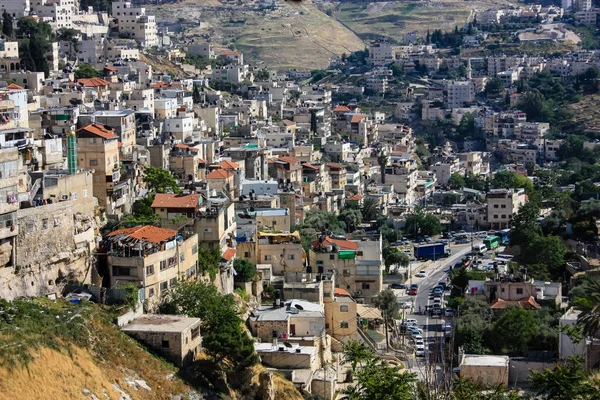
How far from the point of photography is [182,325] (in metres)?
26.3

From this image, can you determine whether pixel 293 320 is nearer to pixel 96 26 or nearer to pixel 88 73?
pixel 88 73

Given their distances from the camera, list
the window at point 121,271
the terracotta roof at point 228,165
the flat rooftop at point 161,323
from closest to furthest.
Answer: the flat rooftop at point 161,323 → the window at point 121,271 → the terracotta roof at point 228,165

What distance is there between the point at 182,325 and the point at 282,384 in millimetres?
2974

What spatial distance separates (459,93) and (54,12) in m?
36.1

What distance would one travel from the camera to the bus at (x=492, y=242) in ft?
168

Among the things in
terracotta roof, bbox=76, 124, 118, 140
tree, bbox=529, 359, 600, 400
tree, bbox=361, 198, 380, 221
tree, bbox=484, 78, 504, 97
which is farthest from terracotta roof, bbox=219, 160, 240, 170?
tree, bbox=484, 78, 504, 97

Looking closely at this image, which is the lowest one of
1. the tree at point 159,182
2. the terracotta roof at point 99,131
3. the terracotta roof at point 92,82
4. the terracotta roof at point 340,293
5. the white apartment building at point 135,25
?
the terracotta roof at point 340,293

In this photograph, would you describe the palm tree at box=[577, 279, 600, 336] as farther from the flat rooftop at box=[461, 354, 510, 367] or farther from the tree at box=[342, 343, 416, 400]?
the tree at box=[342, 343, 416, 400]

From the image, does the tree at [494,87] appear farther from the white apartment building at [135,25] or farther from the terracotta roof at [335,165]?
the terracotta roof at [335,165]

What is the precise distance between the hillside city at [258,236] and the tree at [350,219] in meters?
0.13

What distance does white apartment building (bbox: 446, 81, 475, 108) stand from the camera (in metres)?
93.9

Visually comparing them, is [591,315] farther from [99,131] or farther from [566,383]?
[99,131]

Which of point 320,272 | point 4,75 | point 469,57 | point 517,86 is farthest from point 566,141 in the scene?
point 320,272

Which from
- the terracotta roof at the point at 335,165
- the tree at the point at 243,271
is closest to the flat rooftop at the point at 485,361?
the tree at the point at 243,271
